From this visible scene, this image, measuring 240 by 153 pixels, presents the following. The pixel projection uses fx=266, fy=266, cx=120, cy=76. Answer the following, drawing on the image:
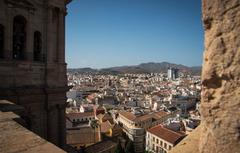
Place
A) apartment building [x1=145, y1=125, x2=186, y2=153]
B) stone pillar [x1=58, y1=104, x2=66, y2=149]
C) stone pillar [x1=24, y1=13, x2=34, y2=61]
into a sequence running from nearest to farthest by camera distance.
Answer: stone pillar [x1=24, y1=13, x2=34, y2=61], stone pillar [x1=58, y1=104, x2=66, y2=149], apartment building [x1=145, y1=125, x2=186, y2=153]

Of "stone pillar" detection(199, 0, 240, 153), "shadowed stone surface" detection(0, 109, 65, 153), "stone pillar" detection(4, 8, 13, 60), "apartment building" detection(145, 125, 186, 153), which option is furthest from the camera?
"apartment building" detection(145, 125, 186, 153)

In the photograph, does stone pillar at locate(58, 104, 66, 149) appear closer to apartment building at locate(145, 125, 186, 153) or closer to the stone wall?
the stone wall

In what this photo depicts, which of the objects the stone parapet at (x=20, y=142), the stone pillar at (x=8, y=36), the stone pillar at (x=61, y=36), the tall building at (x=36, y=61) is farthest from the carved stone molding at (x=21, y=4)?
the stone parapet at (x=20, y=142)

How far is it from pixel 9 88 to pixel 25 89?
643 mm

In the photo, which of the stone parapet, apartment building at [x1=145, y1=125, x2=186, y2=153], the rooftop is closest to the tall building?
the stone parapet

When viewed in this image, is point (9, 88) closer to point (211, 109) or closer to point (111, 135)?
point (211, 109)

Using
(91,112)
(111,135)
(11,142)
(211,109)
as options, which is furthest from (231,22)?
(91,112)

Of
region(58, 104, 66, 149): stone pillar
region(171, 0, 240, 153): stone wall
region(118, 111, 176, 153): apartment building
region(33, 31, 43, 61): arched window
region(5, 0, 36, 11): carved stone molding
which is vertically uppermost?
region(5, 0, 36, 11): carved stone molding

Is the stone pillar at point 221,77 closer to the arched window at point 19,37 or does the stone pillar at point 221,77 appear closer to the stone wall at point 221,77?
the stone wall at point 221,77

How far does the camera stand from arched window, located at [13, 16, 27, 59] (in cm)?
1052

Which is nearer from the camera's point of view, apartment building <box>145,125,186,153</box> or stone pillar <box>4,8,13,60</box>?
stone pillar <box>4,8,13,60</box>

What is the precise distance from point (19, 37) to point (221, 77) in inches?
398

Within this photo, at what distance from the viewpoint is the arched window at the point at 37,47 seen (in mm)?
11297

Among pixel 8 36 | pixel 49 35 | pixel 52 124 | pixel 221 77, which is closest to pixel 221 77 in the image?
pixel 221 77
